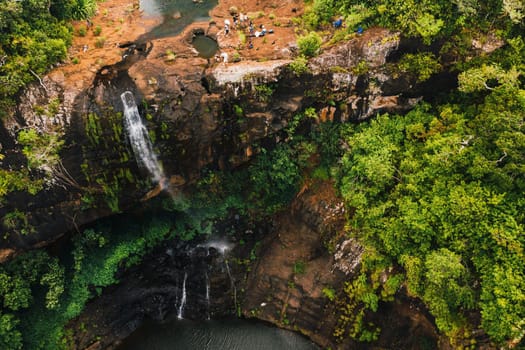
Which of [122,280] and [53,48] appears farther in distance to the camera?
[122,280]

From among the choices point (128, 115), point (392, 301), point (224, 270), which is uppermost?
point (128, 115)

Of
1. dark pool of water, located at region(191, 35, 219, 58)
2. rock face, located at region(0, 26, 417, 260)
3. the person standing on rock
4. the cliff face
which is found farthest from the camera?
the person standing on rock

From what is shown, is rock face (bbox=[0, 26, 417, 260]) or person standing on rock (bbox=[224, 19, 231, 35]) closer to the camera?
rock face (bbox=[0, 26, 417, 260])

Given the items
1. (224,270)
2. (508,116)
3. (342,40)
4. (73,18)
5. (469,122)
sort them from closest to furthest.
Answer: (508,116)
(469,122)
(342,40)
(73,18)
(224,270)

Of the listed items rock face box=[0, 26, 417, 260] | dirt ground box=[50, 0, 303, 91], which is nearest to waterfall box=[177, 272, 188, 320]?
rock face box=[0, 26, 417, 260]

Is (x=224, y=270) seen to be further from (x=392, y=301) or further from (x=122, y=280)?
(x=392, y=301)

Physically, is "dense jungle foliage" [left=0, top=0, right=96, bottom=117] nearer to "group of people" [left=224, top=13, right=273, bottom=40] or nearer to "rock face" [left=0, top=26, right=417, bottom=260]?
"rock face" [left=0, top=26, right=417, bottom=260]

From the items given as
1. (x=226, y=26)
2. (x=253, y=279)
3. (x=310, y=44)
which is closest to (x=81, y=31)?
(x=226, y=26)

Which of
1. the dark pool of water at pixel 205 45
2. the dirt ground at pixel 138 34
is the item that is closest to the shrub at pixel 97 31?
the dirt ground at pixel 138 34

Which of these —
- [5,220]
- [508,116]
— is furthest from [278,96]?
[5,220]
